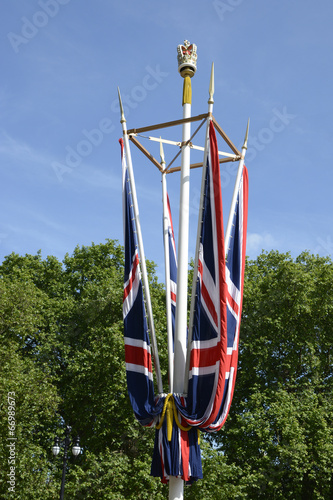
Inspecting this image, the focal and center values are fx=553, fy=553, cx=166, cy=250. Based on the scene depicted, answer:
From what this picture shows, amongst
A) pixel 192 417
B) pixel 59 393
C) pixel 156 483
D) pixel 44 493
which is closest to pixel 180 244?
pixel 192 417

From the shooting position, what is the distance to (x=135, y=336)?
11.0 meters

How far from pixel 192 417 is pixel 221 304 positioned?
2.02 metres

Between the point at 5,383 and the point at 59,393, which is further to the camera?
the point at 59,393

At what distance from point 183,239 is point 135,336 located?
85.3 inches

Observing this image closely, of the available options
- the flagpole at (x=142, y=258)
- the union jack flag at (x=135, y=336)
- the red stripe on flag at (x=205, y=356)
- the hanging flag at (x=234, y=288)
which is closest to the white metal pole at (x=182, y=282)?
the flagpole at (x=142, y=258)

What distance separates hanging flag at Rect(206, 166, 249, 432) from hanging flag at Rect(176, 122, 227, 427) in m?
0.31

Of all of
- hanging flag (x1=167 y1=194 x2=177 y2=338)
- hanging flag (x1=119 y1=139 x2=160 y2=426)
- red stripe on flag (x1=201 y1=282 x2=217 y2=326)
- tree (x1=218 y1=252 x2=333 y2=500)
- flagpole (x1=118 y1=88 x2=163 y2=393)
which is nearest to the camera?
red stripe on flag (x1=201 y1=282 x2=217 y2=326)

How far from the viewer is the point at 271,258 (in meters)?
27.6

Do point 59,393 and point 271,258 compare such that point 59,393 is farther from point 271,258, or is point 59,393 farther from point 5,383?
point 271,258

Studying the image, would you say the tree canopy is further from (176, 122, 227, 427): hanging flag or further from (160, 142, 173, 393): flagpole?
(176, 122, 227, 427): hanging flag

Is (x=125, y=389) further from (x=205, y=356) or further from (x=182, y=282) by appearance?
(x=205, y=356)

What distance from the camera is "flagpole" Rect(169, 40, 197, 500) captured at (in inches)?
405

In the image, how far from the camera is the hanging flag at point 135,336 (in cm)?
1041

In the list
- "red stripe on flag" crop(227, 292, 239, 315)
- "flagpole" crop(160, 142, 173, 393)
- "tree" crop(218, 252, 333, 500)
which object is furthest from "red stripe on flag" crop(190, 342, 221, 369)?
"tree" crop(218, 252, 333, 500)
